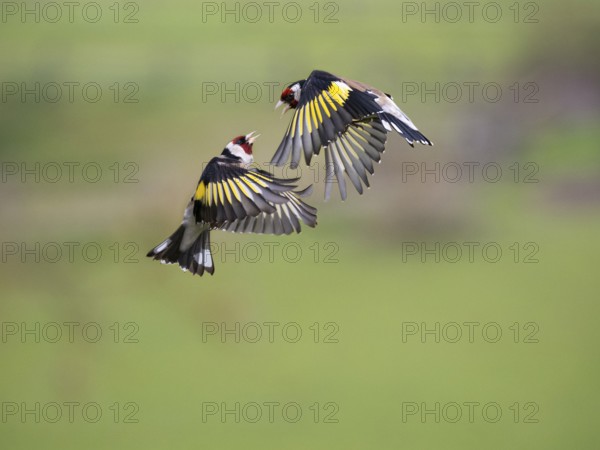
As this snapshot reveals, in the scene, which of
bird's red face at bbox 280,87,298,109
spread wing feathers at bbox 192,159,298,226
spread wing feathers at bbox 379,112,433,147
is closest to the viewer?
spread wing feathers at bbox 192,159,298,226

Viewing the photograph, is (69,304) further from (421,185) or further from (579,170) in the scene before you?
(579,170)

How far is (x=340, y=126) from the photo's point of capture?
1.82 metres

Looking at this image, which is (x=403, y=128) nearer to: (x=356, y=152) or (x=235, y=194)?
(x=356, y=152)

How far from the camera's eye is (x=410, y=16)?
6.23 m

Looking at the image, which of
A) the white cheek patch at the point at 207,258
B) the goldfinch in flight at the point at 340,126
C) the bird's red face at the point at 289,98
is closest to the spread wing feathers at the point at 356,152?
the goldfinch in flight at the point at 340,126

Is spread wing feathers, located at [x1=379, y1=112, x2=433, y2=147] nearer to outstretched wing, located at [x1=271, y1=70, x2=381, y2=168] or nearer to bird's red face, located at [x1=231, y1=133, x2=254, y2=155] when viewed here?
outstretched wing, located at [x1=271, y1=70, x2=381, y2=168]

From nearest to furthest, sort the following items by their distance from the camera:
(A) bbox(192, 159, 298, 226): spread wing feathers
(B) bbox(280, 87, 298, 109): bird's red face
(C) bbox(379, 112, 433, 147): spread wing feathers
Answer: (A) bbox(192, 159, 298, 226): spread wing feathers → (C) bbox(379, 112, 433, 147): spread wing feathers → (B) bbox(280, 87, 298, 109): bird's red face

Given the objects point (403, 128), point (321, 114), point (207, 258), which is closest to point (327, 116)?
point (321, 114)

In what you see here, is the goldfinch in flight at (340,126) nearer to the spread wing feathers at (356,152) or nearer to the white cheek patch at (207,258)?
the spread wing feathers at (356,152)

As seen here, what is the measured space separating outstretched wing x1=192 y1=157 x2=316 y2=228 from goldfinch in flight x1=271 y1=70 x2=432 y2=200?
0.21 ft

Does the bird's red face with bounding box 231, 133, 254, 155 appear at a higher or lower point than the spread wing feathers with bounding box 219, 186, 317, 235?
higher

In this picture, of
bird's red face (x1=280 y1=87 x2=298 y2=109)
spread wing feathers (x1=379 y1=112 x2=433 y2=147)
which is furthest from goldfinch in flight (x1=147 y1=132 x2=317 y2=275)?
spread wing feathers (x1=379 y1=112 x2=433 y2=147)

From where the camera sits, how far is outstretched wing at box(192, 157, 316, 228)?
173 cm

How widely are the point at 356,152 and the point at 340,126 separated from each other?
22 cm
